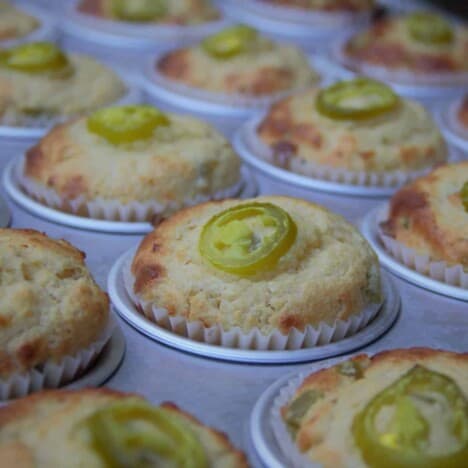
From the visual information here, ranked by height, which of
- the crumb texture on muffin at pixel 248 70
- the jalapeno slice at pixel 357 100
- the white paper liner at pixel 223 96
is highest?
the jalapeno slice at pixel 357 100

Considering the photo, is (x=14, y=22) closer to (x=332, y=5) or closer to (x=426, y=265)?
(x=332, y=5)

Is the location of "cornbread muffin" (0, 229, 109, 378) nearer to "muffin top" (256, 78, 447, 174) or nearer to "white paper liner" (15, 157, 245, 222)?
"white paper liner" (15, 157, 245, 222)

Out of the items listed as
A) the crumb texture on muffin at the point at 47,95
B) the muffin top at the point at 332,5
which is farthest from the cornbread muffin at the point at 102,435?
the muffin top at the point at 332,5

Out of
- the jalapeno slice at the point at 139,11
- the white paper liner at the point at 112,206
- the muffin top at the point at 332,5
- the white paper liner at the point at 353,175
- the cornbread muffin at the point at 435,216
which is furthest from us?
the muffin top at the point at 332,5

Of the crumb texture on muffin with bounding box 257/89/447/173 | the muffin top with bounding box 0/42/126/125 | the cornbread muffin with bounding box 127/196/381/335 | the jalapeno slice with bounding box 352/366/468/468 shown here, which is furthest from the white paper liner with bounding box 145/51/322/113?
the jalapeno slice with bounding box 352/366/468/468

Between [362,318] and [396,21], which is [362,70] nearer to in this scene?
[396,21]

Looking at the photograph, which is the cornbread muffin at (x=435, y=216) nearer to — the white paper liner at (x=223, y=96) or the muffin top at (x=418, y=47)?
the white paper liner at (x=223, y=96)

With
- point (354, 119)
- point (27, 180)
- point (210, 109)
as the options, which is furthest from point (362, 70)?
point (27, 180)
